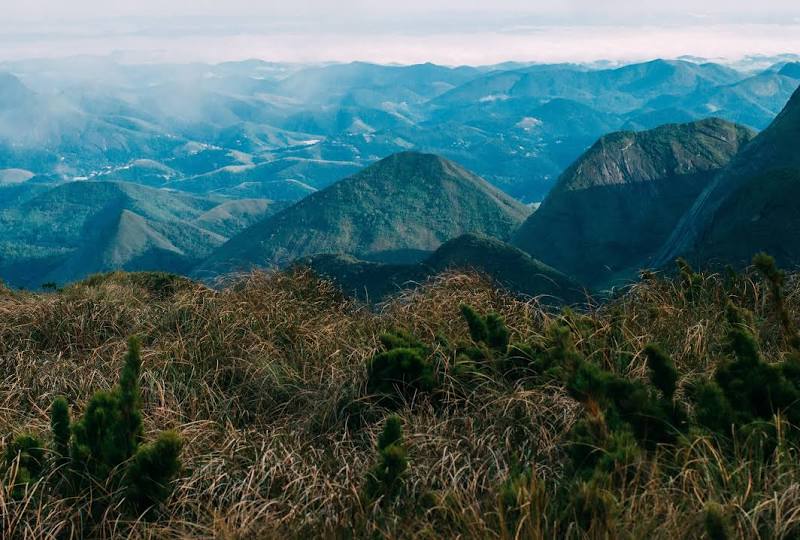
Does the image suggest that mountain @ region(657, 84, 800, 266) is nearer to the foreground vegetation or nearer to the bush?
the foreground vegetation

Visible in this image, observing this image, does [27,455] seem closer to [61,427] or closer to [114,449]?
[61,427]

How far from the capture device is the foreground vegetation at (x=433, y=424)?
13.4ft

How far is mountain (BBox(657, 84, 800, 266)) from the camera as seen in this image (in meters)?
63.3

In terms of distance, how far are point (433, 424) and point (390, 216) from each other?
508ft

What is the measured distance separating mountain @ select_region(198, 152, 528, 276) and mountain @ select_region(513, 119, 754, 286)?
24.2 meters

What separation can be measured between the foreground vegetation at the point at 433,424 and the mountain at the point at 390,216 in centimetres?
12859

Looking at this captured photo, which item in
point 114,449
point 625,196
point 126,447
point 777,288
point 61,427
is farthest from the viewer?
point 625,196

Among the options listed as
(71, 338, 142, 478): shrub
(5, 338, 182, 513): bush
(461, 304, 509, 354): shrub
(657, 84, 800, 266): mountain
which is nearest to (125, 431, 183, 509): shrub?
(5, 338, 182, 513): bush

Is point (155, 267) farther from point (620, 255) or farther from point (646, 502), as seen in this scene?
point (646, 502)

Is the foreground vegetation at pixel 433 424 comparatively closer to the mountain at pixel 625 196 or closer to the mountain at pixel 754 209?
the mountain at pixel 754 209

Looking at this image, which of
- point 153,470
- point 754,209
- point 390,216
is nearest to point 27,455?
point 153,470

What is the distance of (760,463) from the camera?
4238 mm

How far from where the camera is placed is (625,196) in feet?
450

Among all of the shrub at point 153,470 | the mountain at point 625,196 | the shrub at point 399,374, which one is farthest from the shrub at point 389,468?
the mountain at point 625,196
